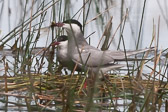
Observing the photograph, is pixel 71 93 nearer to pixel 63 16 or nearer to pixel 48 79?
pixel 48 79

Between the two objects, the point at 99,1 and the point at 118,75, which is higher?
the point at 99,1

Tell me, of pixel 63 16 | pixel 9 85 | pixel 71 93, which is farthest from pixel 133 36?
pixel 63 16

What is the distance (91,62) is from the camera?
618 cm

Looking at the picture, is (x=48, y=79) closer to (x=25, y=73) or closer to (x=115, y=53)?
(x=25, y=73)

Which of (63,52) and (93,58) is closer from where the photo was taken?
(93,58)

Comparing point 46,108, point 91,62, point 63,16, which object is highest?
point 63,16

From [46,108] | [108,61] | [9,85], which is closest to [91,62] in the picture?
[108,61]

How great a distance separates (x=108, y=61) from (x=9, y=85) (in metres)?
1.29

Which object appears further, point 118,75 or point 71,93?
point 118,75

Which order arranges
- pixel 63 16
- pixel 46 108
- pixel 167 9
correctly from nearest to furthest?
pixel 167 9 < pixel 46 108 < pixel 63 16

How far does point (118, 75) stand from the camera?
6.07 meters

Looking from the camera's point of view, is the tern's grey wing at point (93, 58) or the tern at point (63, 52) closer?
the tern's grey wing at point (93, 58)

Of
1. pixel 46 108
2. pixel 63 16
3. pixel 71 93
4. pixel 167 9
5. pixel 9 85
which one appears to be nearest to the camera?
pixel 167 9

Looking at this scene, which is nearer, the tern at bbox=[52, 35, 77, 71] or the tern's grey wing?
the tern's grey wing
